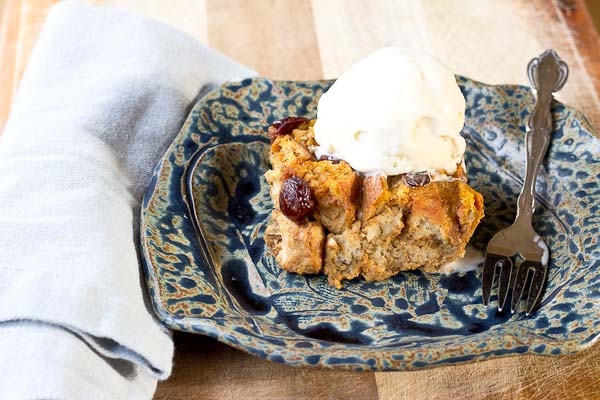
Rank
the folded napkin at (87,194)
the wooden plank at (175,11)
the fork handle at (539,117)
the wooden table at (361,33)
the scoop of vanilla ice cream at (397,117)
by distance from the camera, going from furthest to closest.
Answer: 1. the wooden plank at (175,11)
2. the wooden table at (361,33)
3. the fork handle at (539,117)
4. the scoop of vanilla ice cream at (397,117)
5. the folded napkin at (87,194)

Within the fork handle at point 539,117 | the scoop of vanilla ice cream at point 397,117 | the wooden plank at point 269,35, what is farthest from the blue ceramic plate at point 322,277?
the wooden plank at point 269,35

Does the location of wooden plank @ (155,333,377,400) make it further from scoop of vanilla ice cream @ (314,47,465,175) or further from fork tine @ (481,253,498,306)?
scoop of vanilla ice cream @ (314,47,465,175)

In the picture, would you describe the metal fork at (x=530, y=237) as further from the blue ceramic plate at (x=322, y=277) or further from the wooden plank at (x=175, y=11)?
the wooden plank at (x=175, y=11)

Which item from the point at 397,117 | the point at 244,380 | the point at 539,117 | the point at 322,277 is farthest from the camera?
the point at 539,117

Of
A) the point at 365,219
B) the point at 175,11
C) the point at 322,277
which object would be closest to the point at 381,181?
the point at 365,219

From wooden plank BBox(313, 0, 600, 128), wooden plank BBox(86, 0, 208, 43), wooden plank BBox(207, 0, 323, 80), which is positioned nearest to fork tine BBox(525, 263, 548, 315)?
wooden plank BBox(313, 0, 600, 128)

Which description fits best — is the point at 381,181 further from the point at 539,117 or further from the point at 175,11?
the point at 175,11
